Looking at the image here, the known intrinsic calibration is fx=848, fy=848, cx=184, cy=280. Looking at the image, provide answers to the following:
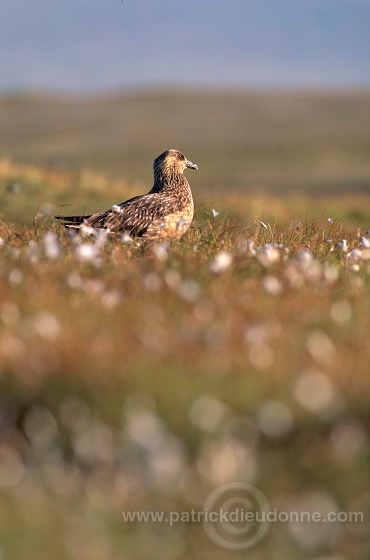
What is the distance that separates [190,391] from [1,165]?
18.9 meters

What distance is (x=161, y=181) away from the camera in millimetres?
12805

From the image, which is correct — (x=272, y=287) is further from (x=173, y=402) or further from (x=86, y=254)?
(x=173, y=402)

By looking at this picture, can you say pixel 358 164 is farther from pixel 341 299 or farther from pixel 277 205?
pixel 341 299

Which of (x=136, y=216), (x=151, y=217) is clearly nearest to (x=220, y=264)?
(x=151, y=217)

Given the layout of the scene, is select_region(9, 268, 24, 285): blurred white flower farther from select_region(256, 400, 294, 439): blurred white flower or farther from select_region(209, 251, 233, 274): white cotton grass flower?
select_region(256, 400, 294, 439): blurred white flower

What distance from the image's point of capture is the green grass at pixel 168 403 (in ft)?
16.0

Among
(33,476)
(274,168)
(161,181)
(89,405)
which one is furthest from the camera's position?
(274,168)

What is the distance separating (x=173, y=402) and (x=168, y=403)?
3 cm

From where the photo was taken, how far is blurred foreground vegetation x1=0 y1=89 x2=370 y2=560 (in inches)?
191

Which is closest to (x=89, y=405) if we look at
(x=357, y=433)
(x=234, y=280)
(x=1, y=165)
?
(x=357, y=433)

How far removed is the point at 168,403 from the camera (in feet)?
18.4

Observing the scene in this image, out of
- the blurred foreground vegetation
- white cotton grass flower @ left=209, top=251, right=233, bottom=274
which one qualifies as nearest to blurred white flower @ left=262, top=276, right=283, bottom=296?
the blurred foreground vegetation

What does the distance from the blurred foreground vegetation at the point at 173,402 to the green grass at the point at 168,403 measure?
0.5 inches

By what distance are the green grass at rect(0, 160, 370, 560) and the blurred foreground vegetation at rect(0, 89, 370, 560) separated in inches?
0.5
